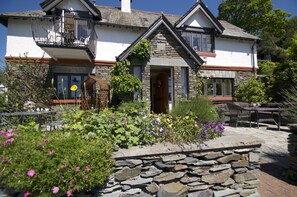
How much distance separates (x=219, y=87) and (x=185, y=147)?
1079cm

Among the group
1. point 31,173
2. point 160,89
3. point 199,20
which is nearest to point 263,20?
point 199,20

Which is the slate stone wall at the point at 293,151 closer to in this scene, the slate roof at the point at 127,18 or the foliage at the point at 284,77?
the foliage at the point at 284,77

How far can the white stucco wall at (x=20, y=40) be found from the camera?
9.15m

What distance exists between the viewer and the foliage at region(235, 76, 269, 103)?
37.0ft

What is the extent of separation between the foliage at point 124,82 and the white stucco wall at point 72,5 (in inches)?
182

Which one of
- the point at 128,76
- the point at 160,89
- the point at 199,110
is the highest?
the point at 128,76

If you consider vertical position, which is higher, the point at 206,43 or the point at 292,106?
the point at 206,43

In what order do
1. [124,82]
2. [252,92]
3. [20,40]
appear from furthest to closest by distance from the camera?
1. [252,92]
2. [20,40]
3. [124,82]

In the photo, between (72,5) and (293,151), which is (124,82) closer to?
(72,5)

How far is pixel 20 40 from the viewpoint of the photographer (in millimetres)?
9297

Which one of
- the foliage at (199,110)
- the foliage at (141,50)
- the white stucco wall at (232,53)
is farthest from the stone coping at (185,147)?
the white stucco wall at (232,53)

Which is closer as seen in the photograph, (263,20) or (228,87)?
(228,87)

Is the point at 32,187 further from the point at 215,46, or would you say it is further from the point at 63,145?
the point at 215,46

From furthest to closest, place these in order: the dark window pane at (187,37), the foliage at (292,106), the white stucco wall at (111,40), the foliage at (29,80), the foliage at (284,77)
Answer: the dark window pane at (187,37) < the foliage at (284,77) < the white stucco wall at (111,40) < the foliage at (29,80) < the foliage at (292,106)
